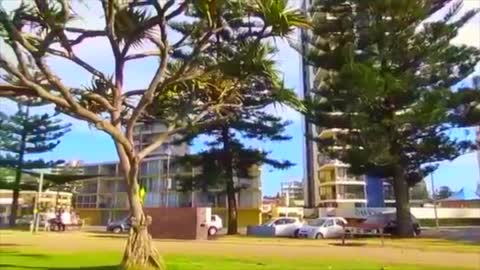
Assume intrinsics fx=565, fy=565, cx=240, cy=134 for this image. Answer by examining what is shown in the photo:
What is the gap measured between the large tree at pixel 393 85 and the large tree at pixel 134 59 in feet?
51.6

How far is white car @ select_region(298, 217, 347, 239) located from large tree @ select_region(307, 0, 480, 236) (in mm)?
3630

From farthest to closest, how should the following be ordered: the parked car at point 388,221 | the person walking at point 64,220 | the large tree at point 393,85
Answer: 1. the person walking at point 64,220
2. the parked car at point 388,221
3. the large tree at point 393,85

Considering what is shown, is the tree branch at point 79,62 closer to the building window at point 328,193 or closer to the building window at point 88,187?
the building window at point 328,193

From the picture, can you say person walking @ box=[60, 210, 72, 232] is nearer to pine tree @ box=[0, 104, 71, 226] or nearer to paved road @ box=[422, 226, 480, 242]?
pine tree @ box=[0, 104, 71, 226]

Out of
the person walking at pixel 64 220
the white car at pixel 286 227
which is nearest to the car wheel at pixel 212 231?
the white car at pixel 286 227

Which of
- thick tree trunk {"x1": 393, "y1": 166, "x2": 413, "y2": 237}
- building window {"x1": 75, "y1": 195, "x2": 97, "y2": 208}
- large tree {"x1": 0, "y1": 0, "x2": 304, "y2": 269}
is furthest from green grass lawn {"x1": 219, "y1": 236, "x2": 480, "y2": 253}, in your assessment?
building window {"x1": 75, "y1": 195, "x2": 97, "y2": 208}

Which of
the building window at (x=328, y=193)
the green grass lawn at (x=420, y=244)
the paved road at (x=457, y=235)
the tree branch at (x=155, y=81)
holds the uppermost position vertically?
the building window at (x=328, y=193)

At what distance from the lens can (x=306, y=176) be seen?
75.1 meters

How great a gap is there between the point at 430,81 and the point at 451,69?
1.56m

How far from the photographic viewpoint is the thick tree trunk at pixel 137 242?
33.0 feet

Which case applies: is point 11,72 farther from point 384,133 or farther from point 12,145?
point 12,145

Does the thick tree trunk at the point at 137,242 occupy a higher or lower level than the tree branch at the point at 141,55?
lower

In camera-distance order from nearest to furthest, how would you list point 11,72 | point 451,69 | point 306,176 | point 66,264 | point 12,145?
point 11,72 → point 66,264 → point 451,69 → point 12,145 → point 306,176

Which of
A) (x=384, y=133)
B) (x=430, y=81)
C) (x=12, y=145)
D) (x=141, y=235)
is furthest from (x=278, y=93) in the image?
(x=12, y=145)
